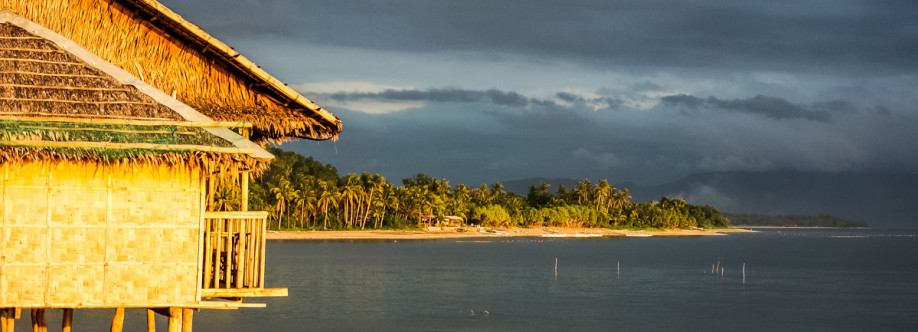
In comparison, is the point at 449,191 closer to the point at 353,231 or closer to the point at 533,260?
the point at 353,231

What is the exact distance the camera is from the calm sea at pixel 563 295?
131ft

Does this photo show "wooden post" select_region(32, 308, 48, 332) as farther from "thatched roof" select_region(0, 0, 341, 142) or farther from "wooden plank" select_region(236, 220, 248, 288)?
"wooden plank" select_region(236, 220, 248, 288)

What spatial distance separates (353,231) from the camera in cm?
10312

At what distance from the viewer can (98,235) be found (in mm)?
10602

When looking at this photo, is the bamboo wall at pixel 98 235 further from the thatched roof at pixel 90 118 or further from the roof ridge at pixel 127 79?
the roof ridge at pixel 127 79

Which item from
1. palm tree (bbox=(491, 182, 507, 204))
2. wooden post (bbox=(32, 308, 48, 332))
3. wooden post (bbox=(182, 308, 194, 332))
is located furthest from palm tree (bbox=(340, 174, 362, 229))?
wooden post (bbox=(182, 308, 194, 332))

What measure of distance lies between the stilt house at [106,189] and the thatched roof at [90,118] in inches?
0.5

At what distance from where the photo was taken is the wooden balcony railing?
11289mm

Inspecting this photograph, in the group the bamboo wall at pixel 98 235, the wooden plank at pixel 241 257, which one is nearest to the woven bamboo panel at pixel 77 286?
the bamboo wall at pixel 98 235

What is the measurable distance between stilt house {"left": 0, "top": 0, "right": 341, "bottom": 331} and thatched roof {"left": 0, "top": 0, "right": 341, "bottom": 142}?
83 centimetres

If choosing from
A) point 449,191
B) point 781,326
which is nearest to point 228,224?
point 781,326

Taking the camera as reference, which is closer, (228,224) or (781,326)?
(228,224)

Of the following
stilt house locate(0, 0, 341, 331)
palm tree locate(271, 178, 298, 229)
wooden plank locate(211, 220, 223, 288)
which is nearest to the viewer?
stilt house locate(0, 0, 341, 331)

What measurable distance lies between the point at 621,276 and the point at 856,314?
21316mm
